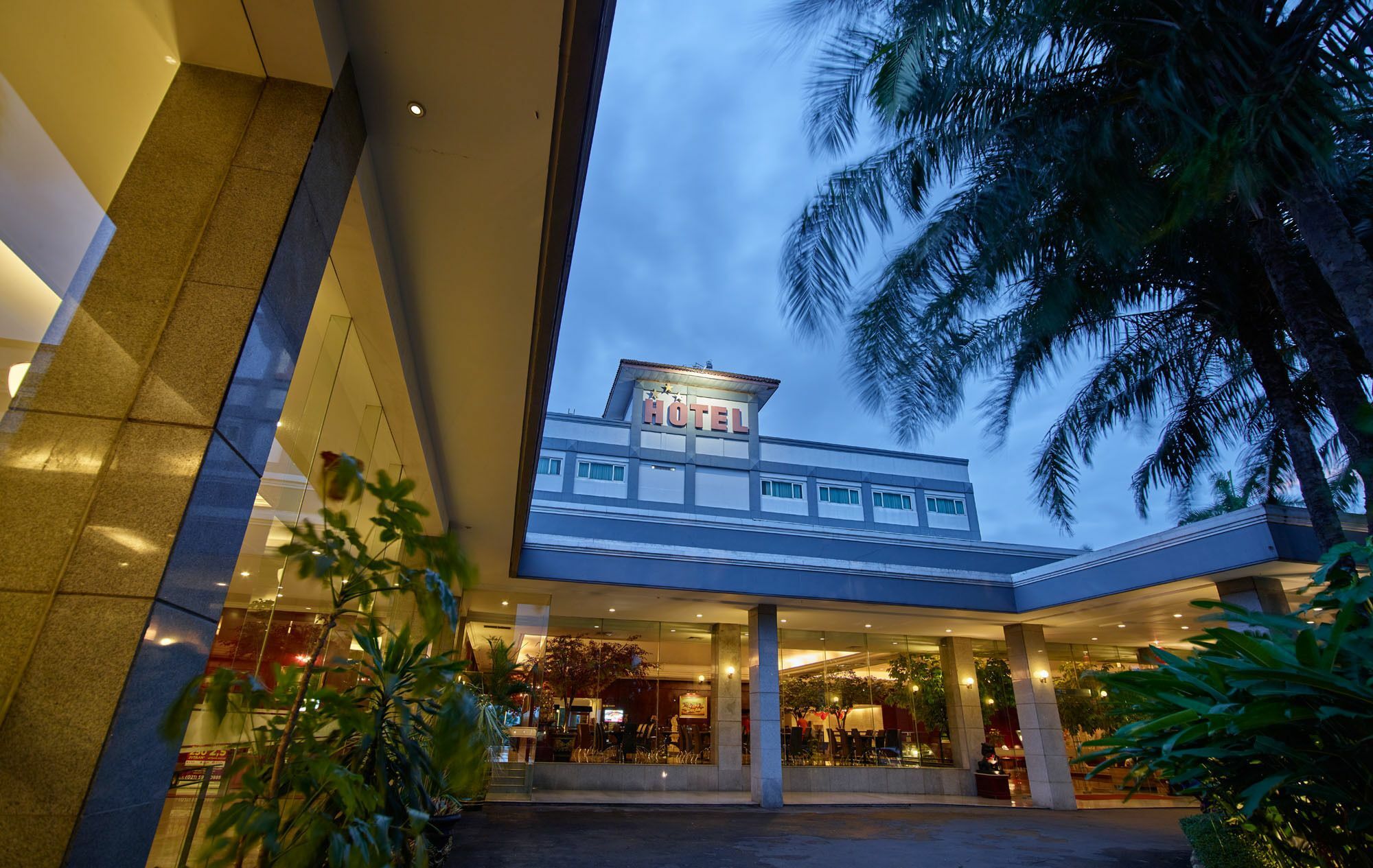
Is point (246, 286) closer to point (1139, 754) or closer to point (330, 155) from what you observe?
point (330, 155)

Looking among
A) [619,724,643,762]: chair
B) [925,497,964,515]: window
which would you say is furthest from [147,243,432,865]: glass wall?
[925,497,964,515]: window

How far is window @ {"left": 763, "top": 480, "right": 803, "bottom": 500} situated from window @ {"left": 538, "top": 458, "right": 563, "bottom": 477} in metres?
7.56

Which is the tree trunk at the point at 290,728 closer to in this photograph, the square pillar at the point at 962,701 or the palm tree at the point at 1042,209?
the palm tree at the point at 1042,209

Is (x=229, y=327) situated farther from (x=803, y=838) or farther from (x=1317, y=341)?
(x=1317, y=341)

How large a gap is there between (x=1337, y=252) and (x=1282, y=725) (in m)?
5.84

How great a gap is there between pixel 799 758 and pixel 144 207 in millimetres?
14345

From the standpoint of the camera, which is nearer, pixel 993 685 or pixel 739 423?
pixel 993 685

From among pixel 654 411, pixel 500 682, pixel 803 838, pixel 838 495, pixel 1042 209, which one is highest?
pixel 654 411

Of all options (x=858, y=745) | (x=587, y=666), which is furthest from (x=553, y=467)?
(x=858, y=745)

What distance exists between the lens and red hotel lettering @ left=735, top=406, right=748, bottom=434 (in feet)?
85.9

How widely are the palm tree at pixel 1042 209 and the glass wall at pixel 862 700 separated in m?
8.34

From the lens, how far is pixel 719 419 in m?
26.0

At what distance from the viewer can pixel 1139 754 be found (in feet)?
5.89

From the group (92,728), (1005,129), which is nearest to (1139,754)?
(92,728)
